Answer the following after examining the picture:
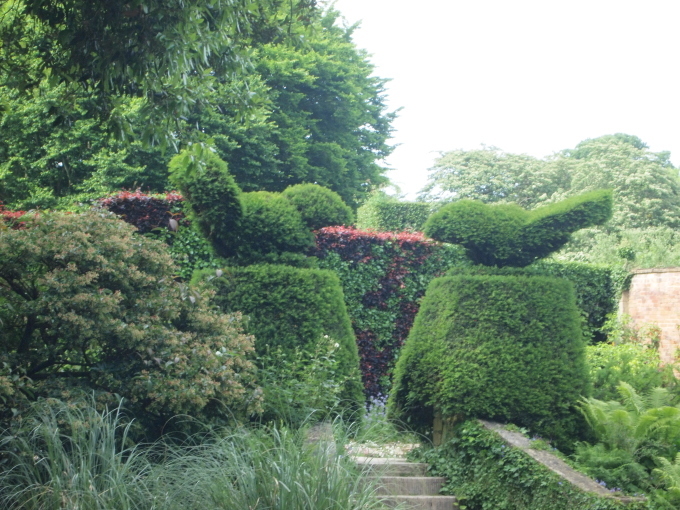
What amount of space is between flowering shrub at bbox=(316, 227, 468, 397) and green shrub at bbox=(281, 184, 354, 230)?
118 inches

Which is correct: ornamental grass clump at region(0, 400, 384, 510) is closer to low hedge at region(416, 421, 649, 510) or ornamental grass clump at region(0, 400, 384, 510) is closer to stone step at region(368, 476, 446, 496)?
low hedge at region(416, 421, 649, 510)

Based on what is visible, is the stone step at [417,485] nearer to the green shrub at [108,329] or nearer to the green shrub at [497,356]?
the green shrub at [497,356]

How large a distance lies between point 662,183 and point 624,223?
106 inches

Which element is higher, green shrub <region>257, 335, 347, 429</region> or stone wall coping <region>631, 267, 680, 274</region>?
stone wall coping <region>631, 267, 680, 274</region>

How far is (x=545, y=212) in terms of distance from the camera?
23.7ft

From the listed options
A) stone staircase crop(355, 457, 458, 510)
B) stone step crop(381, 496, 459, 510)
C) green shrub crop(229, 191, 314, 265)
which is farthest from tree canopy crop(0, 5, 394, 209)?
stone step crop(381, 496, 459, 510)

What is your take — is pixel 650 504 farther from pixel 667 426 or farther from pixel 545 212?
pixel 545 212

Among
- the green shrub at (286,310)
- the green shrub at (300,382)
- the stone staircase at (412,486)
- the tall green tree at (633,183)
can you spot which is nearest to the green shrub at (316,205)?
the green shrub at (286,310)

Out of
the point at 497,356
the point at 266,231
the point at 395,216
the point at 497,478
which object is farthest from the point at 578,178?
the point at 497,478

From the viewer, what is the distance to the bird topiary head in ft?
23.4

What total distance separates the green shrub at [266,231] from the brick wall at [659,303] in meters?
7.81

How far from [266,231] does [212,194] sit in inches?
27.7

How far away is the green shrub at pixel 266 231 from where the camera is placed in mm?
6977

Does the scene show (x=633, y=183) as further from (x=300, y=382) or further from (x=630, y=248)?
(x=300, y=382)
